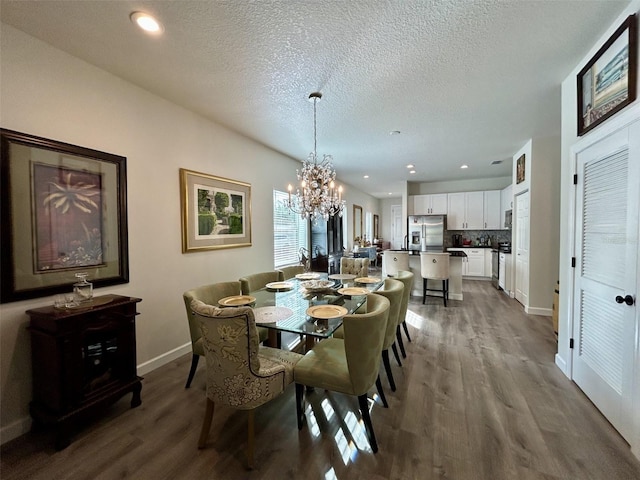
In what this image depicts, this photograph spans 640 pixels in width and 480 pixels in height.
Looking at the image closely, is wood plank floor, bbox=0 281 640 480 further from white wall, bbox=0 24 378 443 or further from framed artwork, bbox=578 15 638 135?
framed artwork, bbox=578 15 638 135

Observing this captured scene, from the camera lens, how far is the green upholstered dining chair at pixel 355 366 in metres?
1.63

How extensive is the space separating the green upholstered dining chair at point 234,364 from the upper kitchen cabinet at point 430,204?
279 inches

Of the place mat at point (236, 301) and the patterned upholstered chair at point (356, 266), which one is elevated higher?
the patterned upholstered chair at point (356, 266)

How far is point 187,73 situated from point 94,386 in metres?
2.60

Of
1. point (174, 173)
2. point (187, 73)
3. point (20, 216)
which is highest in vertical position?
point (187, 73)

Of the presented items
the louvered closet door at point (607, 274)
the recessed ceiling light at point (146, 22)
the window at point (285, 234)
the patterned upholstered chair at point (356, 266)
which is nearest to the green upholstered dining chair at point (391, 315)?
the louvered closet door at point (607, 274)

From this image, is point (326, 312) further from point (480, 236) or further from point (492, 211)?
point (480, 236)

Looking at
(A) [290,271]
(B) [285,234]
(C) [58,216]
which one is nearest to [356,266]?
(A) [290,271]

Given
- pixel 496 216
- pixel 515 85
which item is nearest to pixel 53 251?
pixel 515 85

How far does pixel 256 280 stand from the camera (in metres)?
3.20

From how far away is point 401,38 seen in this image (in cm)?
194

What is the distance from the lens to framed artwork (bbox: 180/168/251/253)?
302cm

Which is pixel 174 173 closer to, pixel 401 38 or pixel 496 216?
pixel 401 38

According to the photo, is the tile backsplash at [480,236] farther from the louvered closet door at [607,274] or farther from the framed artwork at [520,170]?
the louvered closet door at [607,274]
